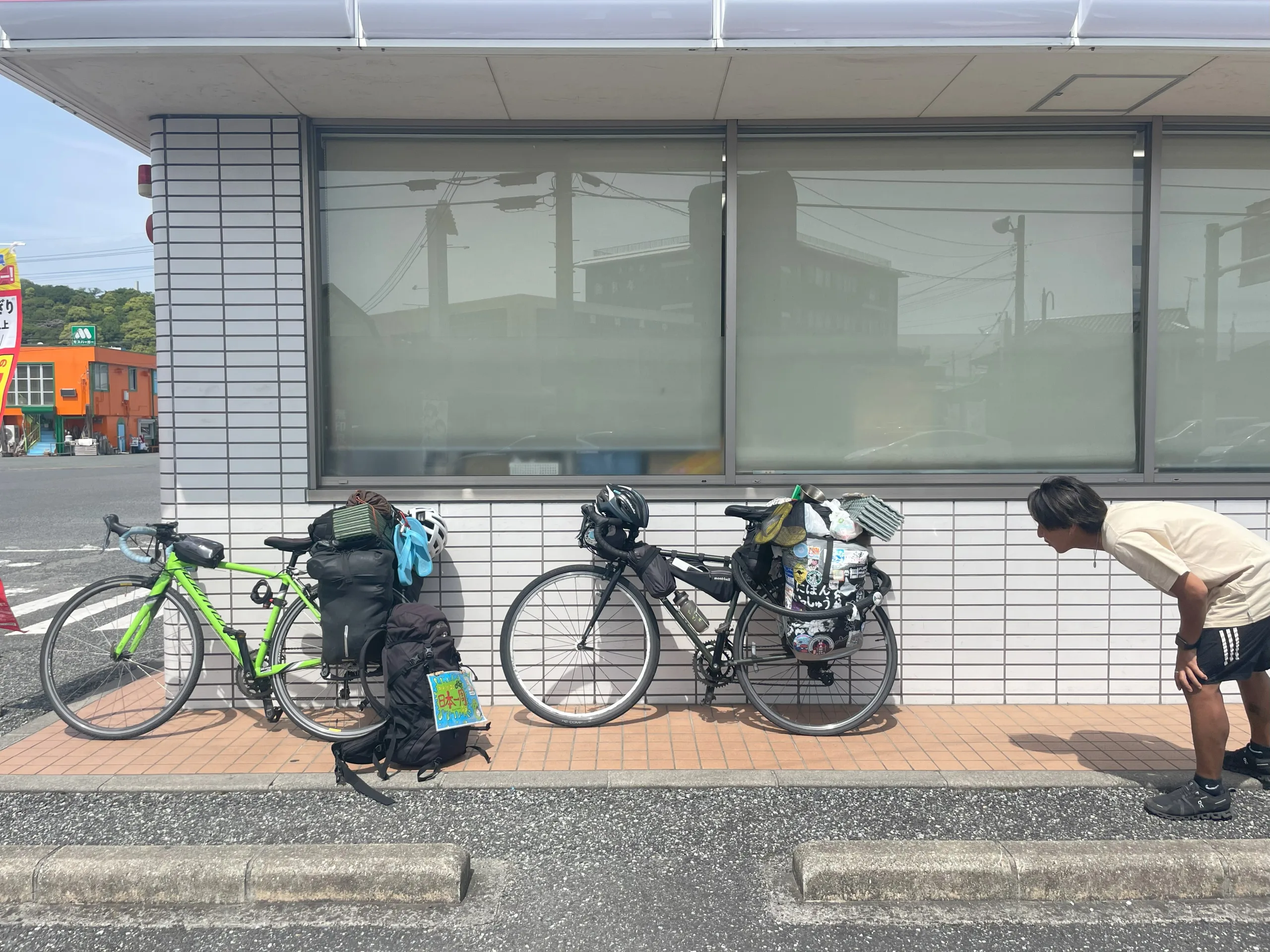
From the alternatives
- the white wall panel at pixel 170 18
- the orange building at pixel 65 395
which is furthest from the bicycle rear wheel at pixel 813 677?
the orange building at pixel 65 395

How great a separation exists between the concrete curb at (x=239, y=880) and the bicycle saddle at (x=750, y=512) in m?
2.27

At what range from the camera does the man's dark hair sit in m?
3.70

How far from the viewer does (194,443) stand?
5.13 m

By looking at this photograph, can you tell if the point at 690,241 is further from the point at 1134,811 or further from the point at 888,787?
the point at 1134,811

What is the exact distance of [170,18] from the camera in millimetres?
4148

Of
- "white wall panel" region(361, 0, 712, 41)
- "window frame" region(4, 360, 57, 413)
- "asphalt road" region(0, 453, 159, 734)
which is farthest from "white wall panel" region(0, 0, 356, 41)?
"window frame" region(4, 360, 57, 413)

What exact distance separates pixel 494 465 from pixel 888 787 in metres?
2.83

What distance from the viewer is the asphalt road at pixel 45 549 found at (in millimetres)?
6168

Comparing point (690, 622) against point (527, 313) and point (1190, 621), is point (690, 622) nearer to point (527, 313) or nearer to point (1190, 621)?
point (527, 313)

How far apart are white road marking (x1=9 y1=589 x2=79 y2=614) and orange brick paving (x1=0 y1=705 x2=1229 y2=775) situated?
4036mm

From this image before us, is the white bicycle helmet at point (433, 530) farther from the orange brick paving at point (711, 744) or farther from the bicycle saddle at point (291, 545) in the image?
the orange brick paving at point (711, 744)

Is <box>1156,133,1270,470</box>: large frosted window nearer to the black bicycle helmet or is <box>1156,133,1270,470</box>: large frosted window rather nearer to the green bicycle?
the black bicycle helmet

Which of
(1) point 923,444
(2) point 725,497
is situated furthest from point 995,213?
(2) point 725,497

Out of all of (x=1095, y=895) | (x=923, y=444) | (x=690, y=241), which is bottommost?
(x=1095, y=895)
